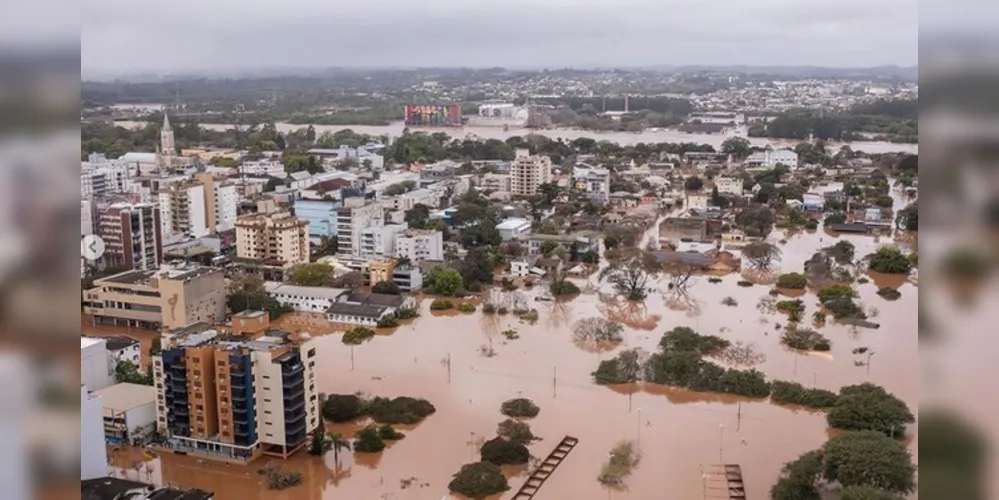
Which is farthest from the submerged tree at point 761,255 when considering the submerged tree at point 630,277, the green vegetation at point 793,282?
the submerged tree at point 630,277

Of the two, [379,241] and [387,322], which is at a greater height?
[379,241]

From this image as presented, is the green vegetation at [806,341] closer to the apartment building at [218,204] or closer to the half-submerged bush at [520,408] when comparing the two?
the half-submerged bush at [520,408]

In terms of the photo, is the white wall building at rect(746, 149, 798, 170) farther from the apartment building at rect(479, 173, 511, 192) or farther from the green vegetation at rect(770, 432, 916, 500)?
the green vegetation at rect(770, 432, 916, 500)

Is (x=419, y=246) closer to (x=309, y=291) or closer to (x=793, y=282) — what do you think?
(x=309, y=291)

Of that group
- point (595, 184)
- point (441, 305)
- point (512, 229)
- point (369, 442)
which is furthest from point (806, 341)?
point (595, 184)

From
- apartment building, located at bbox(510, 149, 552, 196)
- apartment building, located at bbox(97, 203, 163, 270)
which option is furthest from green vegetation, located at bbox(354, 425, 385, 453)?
apartment building, located at bbox(510, 149, 552, 196)

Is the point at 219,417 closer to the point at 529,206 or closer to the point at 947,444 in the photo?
the point at 947,444

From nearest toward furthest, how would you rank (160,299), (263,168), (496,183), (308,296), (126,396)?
1. (126,396)
2. (160,299)
3. (308,296)
4. (496,183)
5. (263,168)
